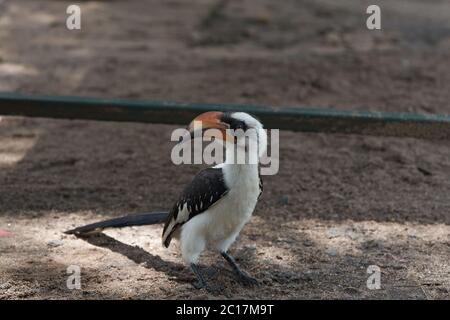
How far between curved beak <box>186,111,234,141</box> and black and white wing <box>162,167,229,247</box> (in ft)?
0.53

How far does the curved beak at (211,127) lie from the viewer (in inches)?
149

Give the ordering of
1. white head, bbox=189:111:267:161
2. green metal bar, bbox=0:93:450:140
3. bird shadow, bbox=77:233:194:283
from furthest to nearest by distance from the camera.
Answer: green metal bar, bbox=0:93:450:140
bird shadow, bbox=77:233:194:283
white head, bbox=189:111:267:161

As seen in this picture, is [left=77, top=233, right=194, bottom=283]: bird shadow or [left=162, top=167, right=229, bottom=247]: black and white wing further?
[left=77, top=233, right=194, bottom=283]: bird shadow

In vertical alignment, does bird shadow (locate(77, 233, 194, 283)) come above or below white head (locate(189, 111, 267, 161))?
below

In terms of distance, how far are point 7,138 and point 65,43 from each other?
8.11 feet

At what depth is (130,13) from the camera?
9391 mm

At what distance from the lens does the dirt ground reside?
407 cm

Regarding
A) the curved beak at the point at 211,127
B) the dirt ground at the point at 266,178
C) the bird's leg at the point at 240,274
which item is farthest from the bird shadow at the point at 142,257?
the curved beak at the point at 211,127

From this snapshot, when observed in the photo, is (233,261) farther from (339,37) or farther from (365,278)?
(339,37)

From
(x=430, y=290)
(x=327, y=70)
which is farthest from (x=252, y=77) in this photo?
(x=430, y=290)
